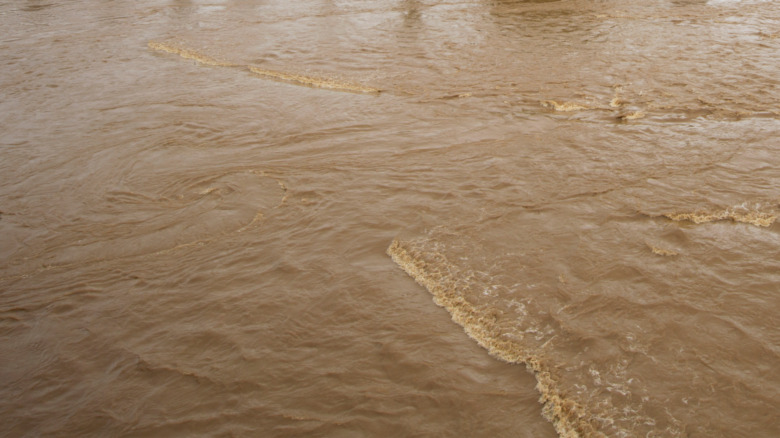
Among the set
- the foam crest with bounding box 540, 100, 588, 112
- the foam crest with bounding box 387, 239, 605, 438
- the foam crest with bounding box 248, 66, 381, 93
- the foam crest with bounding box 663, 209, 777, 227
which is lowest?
the foam crest with bounding box 387, 239, 605, 438

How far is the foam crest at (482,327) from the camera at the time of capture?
2.49m

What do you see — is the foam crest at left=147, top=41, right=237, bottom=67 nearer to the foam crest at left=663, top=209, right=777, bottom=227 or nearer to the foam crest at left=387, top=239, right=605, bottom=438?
the foam crest at left=387, top=239, right=605, bottom=438

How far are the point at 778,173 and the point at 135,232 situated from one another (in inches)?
197

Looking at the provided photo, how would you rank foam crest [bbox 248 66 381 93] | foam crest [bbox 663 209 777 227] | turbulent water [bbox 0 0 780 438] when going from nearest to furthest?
1. turbulent water [bbox 0 0 780 438]
2. foam crest [bbox 663 209 777 227]
3. foam crest [bbox 248 66 381 93]

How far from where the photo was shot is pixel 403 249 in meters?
3.82

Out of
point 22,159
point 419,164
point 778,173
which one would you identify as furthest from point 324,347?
point 22,159

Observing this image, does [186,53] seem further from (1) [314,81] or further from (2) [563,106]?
(2) [563,106]

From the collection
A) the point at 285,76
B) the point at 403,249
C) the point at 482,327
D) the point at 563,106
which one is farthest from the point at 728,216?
the point at 285,76

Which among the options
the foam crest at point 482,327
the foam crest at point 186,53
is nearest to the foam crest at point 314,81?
the foam crest at point 186,53

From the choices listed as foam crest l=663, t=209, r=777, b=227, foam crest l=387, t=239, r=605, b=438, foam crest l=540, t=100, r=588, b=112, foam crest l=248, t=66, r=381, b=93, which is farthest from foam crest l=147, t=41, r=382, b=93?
foam crest l=663, t=209, r=777, b=227

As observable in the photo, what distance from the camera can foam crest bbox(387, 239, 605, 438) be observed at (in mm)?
2494

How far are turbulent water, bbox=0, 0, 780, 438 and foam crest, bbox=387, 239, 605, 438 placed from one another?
0.04ft

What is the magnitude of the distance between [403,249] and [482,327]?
0.93 meters

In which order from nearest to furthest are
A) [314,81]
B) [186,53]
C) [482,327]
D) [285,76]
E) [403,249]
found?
[482,327] < [403,249] < [314,81] < [285,76] < [186,53]
